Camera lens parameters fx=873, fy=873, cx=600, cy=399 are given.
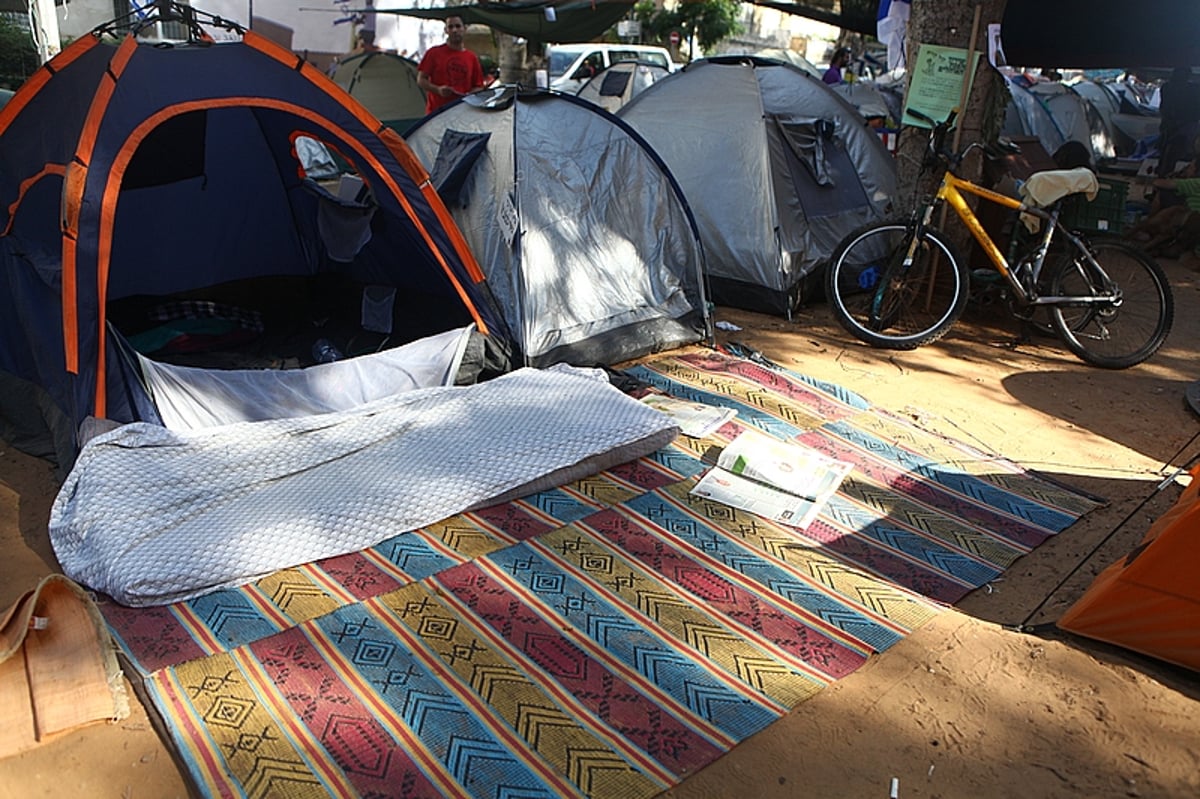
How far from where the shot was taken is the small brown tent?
2307mm

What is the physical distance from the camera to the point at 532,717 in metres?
2.26

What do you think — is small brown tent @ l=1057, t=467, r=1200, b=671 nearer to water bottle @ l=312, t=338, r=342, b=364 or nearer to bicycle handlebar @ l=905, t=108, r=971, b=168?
bicycle handlebar @ l=905, t=108, r=971, b=168

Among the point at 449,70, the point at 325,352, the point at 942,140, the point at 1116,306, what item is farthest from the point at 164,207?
the point at 1116,306

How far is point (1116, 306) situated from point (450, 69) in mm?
5822

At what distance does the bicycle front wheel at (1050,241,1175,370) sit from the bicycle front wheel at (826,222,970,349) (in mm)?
589

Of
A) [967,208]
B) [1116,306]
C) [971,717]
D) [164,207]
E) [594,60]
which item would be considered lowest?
[971,717]

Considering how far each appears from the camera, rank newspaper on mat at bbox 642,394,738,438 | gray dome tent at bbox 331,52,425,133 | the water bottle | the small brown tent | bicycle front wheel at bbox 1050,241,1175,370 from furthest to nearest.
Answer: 1. gray dome tent at bbox 331,52,425,133
2. bicycle front wheel at bbox 1050,241,1175,370
3. the water bottle
4. newspaper on mat at bbox 642,394,738,438
5. the small brown tent

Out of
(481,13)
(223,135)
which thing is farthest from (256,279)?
(481,13)

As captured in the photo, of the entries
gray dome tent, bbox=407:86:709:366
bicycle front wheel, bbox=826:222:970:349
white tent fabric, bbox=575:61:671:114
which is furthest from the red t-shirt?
bicycle front wheel, bbox=826:222:970:349

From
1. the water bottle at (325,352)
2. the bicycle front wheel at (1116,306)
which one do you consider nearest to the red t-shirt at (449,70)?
the water bottle at (325,352)

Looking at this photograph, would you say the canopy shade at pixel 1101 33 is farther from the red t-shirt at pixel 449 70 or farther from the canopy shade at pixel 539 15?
the canopy shade at pixel 539 15

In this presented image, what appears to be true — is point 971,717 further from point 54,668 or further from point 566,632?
point 54,668

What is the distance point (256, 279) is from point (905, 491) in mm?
3611

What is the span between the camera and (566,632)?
260 cm
